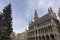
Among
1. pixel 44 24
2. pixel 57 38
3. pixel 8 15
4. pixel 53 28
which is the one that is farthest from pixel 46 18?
pixel 8 15

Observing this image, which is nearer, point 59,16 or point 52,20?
point 52,20

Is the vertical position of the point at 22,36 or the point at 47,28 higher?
the point at 47,28

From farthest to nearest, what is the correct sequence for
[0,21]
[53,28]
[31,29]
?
1. [31,29]
2. [53,28]
3. [0,21]

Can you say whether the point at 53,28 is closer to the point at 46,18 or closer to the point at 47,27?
the point at 47,27

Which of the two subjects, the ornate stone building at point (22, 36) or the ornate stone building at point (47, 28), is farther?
the ornate stone building at point (22, 36)

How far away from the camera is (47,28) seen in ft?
140

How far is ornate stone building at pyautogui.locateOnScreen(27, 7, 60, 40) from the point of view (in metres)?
41.3

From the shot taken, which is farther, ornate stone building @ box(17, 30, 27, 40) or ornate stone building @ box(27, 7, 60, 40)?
ornate stone building @ box(17, 30, 27, 40)

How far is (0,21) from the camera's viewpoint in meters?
23.7

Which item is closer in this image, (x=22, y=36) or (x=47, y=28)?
(x=47, y=28)

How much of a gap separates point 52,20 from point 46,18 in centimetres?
444

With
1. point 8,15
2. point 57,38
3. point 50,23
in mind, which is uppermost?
point 50,23

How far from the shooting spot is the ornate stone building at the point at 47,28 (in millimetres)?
41281

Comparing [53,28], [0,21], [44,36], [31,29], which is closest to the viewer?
[0,21]
